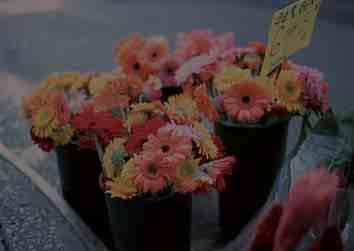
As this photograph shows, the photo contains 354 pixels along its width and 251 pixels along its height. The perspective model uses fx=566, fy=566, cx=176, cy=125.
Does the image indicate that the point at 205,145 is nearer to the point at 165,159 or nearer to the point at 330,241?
the point at 165,159

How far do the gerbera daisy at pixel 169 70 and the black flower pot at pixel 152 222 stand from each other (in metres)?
0.79

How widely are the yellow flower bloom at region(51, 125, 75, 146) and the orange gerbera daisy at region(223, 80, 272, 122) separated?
0.57 metres

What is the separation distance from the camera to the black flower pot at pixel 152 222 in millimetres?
1750

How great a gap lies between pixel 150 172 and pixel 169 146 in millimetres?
97

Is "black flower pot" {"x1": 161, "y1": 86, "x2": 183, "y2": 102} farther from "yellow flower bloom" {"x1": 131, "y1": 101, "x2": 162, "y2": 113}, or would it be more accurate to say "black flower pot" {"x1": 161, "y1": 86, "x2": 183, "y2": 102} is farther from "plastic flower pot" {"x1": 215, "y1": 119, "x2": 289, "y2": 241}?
"yellow flower bloom" {"x1": 131, "y1": 101, "x2": 162, "y2": 113}

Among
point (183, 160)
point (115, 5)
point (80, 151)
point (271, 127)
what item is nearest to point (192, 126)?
point (183, 160)

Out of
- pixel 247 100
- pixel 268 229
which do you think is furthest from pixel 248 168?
pixel 268 229

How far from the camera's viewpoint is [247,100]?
1988mm

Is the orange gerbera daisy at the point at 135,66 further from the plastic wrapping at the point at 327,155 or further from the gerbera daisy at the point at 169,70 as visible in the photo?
the plastic wrapping at the point at 327,155

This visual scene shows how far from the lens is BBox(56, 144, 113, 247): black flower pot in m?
2.22

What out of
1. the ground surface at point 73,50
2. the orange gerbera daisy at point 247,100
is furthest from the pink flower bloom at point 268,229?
the ground surface at point 73,50

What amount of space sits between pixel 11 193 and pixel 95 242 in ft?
1.65

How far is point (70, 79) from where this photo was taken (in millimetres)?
2295

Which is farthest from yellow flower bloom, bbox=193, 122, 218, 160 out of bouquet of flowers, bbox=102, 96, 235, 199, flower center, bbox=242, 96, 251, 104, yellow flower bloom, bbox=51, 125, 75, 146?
yellow flower bloom, bbox=51, 125, 75, 146
